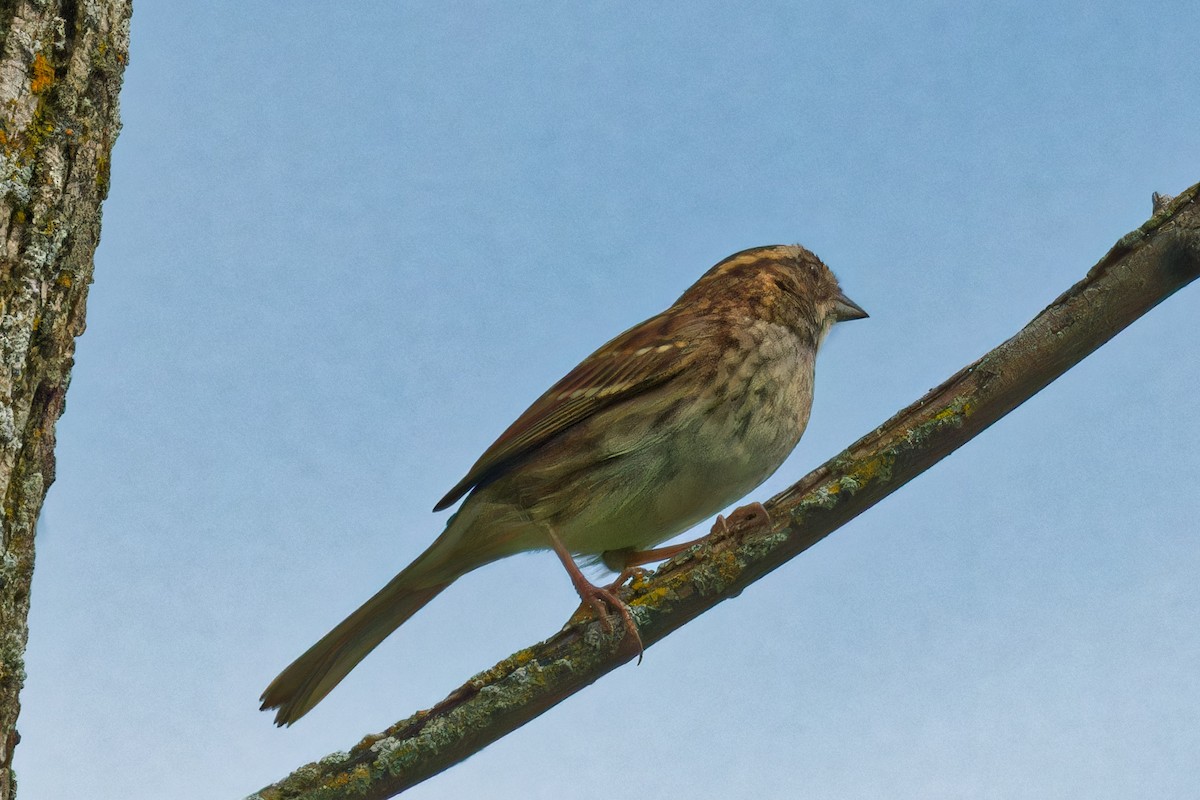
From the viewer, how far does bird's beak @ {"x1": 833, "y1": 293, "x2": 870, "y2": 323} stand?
20.8ft

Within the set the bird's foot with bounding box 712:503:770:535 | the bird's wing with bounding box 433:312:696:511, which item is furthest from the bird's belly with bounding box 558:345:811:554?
the bird's foot with bounding box 712:503:770:535

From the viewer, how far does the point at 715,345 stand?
205 inches

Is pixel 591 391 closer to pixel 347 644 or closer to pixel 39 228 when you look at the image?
pixel 347 644

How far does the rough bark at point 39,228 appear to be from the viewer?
284 cm

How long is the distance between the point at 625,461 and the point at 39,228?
2577mm

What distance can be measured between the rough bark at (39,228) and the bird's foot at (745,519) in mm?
1922

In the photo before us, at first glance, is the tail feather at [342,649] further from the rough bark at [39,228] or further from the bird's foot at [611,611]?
the rough bark at [39,228]

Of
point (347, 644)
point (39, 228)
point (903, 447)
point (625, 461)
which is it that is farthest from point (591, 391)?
point (39, 228)

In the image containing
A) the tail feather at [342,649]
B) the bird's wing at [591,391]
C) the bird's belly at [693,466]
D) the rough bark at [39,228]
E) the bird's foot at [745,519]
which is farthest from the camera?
the bird's wing at [591,391]

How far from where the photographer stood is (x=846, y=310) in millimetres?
6387

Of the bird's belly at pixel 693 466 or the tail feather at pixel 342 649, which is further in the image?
the bird's belly at pixel 693 466

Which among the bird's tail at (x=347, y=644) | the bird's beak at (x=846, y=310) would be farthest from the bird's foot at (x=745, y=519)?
the bird's beak at (x=846, y=310)

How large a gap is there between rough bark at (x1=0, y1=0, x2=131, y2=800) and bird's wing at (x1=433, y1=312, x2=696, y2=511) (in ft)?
7.80

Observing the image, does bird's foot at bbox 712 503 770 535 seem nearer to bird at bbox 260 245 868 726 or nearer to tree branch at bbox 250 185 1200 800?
tree branch at bbox 250 185 1200 800
